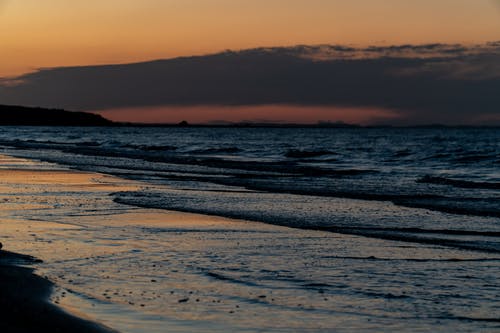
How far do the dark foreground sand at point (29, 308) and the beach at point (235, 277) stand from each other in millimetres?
30

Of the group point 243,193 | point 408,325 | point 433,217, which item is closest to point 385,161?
point 243,193

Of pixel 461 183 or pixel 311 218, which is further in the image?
pixel 461 183

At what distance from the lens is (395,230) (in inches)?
577

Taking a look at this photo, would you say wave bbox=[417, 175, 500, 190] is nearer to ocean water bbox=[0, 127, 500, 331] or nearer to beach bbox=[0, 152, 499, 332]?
ocean water bbox=[0, 127, 500, 331]

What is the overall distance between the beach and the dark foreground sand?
30 millimetres

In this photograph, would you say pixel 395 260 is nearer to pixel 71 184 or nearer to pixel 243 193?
pixel 243 193

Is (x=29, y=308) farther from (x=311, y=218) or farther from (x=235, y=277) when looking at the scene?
(x=311, y=218)

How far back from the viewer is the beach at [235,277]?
25.5ft

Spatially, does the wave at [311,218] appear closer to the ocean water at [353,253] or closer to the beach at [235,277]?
the ocean water at [353,253]

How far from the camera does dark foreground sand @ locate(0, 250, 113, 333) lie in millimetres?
7125

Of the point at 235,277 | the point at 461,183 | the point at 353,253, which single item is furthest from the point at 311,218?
the point at 461,183

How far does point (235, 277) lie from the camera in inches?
380

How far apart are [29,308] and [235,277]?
272 cm

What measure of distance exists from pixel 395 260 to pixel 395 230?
3.62m
